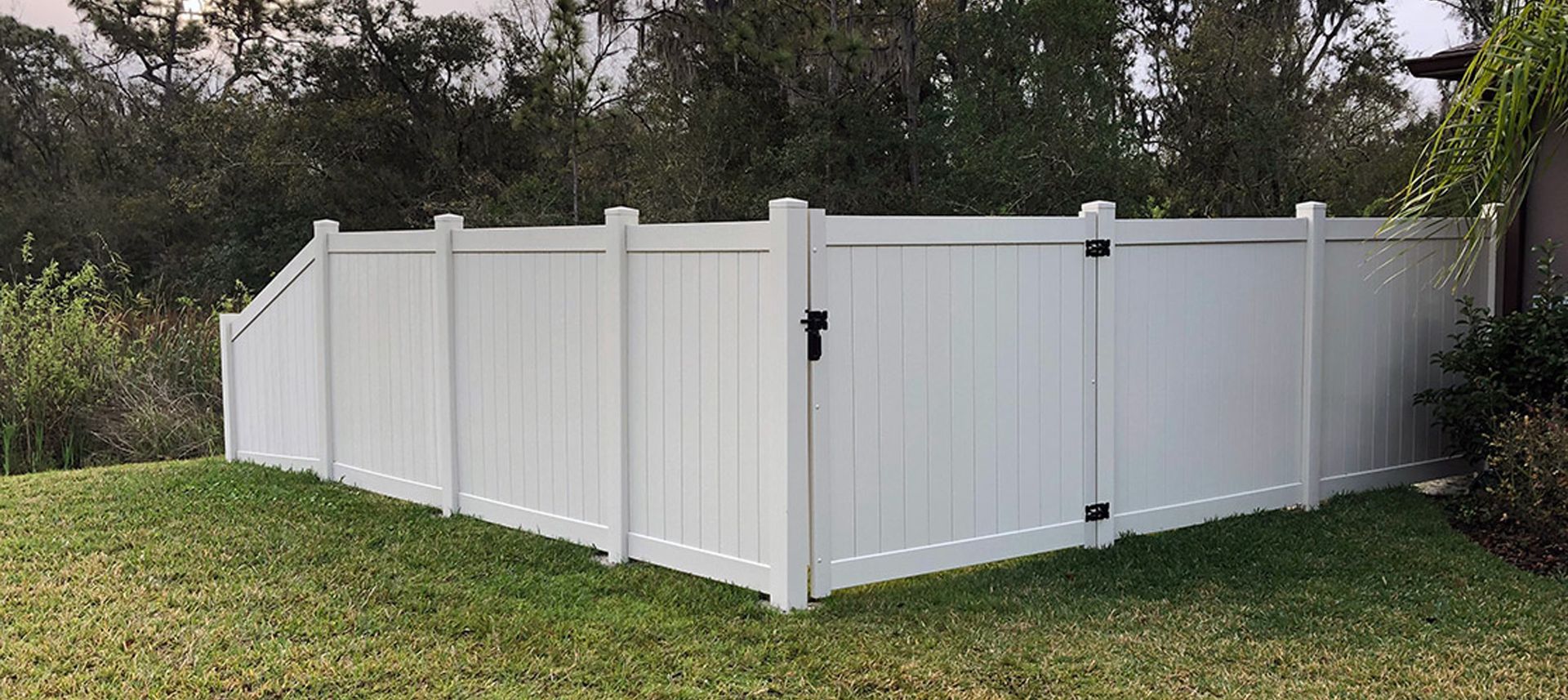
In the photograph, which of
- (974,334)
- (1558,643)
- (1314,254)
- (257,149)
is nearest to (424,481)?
(974,334)

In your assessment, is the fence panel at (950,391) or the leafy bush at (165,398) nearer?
the fence panel at (950,391)

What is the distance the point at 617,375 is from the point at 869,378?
1.12m

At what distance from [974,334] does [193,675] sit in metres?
3.03

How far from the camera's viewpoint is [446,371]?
21.0 ft

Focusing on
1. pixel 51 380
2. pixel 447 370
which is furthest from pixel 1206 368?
pixel 51 380

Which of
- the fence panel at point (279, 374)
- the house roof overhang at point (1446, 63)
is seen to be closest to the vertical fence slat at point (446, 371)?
the fence panel at point (279, 374)

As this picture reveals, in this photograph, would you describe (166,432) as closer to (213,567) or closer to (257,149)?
(213,567)

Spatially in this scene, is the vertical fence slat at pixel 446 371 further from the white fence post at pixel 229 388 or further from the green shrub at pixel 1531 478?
the green shrub at pixel 1531 478

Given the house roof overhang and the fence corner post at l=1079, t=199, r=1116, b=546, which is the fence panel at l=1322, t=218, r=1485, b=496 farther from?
the fence corner post at l=1079, t=199, r=1116, b=546

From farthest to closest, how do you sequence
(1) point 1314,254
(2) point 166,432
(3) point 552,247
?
(2) point 166,432
(1) point 1314,254
(3) point 552,247

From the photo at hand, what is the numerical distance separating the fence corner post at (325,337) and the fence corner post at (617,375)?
248cm

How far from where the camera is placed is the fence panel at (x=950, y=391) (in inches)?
193

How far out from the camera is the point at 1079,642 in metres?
4.43

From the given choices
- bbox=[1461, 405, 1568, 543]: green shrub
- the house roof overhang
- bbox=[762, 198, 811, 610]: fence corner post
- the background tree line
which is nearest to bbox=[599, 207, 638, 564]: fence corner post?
bbox=[762, 198, 811, 610]: fence corner post
